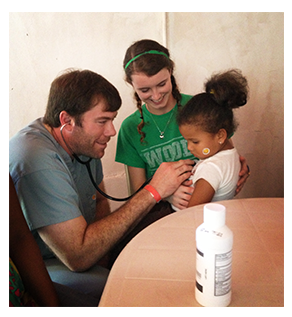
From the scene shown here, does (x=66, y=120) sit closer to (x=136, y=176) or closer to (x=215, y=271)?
(x=136, y=176)

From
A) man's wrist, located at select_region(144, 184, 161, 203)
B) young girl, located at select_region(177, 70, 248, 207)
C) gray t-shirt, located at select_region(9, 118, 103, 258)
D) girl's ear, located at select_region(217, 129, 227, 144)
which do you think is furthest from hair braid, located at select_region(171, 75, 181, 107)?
gray t-shirt, located at select_region(9, 118, 103, 258)

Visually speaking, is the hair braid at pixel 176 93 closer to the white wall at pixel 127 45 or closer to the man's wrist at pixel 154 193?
the white wall at pixel 127 45

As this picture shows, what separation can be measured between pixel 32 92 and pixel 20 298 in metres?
1.50

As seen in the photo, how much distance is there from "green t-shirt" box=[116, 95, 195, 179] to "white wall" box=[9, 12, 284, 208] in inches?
18.5

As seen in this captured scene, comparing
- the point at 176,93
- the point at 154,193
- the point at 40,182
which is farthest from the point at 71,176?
the point at 176,93

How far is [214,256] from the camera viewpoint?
0.55 metres

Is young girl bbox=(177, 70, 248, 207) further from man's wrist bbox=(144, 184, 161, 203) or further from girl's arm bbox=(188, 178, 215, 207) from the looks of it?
man's wrist bbox=(144, 184, 161, 203)

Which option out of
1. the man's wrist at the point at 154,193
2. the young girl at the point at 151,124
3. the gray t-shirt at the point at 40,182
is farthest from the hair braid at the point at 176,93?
the gray t-shirt at the point at 40,182

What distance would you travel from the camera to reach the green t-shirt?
1677 millimetres

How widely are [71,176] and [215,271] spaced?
32.8 inches

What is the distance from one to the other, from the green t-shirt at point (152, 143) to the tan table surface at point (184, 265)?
713mm

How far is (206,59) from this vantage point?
2049 mm

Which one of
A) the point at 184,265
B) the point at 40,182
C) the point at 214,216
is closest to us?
the point at 214,216

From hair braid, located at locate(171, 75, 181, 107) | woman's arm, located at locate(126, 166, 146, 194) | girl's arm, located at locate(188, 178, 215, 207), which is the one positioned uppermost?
hair braid, located at locate(171, 75, 181, 107)
